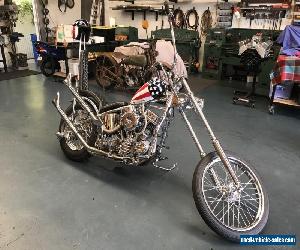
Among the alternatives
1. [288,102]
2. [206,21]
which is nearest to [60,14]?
[206,21]

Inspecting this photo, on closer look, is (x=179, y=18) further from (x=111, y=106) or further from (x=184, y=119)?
(x=184, y=119)

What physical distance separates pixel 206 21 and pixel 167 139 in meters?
4.58

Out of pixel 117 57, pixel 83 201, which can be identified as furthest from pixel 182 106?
pixel 117 57

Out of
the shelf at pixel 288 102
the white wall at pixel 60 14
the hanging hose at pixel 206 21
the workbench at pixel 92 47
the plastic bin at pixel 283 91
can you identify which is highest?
the white wall at pixel 60 14

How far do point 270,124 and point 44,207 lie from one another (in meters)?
3.17

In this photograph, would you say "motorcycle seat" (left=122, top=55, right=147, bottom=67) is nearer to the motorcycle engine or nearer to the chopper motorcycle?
the chopper motorcycle

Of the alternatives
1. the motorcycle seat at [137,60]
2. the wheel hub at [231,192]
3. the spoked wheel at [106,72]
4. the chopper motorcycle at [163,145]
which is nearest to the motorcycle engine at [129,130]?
the chopper motorcycle at [163,145]

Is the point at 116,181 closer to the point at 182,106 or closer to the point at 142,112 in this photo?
the point at 142,112

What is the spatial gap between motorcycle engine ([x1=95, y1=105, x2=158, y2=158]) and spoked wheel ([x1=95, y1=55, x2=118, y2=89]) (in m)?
2.94

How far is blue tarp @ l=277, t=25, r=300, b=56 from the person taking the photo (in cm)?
431

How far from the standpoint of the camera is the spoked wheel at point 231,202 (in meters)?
1.83

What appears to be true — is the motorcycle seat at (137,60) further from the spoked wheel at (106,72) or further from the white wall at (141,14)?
the white wall at (141,14)

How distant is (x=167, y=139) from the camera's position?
337 cm

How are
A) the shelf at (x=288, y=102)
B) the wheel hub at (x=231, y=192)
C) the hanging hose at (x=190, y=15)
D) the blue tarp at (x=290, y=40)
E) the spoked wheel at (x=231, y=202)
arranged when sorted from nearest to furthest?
the spoked wheel at (x=231, y=202)
the wheel hub at (x=231, y=192)
the shelf at (x=288, y=102)
the blue tarp at (x=290, y=40)
the hanging hose at (x=190, y=15)
